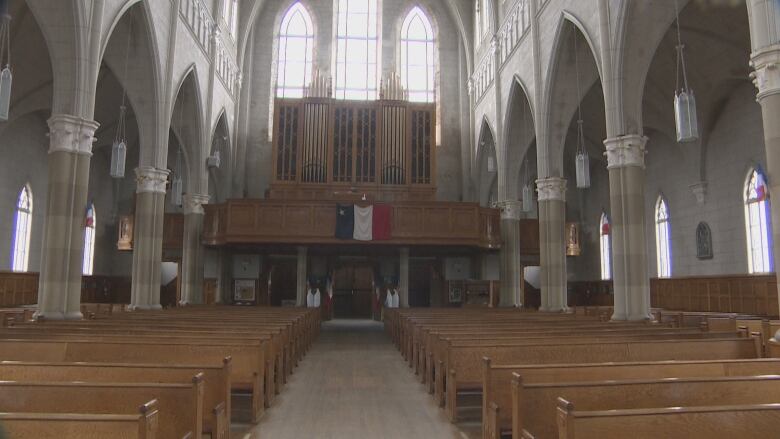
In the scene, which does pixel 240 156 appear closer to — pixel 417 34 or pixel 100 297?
pixel 100 297

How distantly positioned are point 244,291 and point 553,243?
14803 millimetres

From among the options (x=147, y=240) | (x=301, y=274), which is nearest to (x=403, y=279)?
(x=301, y=274)

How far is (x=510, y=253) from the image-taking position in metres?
23.0

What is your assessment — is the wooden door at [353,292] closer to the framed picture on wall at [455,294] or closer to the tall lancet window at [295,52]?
the framed picture on wall at [455,294]

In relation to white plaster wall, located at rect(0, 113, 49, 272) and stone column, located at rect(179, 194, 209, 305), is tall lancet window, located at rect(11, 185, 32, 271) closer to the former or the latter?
white plaster wall, located at rect(0, 113, 49, 272)

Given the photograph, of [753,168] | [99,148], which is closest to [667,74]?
[753,168]

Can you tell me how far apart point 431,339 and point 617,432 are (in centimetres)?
582

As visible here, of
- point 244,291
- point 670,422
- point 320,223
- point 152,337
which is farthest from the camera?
point 244,291

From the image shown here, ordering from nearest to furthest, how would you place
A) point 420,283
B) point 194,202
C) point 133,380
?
1. point 133,380
2. point 194,202
3. point 420,283

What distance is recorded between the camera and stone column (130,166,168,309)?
664 inches

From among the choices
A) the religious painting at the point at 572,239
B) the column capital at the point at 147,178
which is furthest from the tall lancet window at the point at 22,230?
the religious painting at the point at 572,239

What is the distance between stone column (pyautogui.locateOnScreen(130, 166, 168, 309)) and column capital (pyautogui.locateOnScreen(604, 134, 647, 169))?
12.9 meters

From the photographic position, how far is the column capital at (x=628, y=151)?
13398mm

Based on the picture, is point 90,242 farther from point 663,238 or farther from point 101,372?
point 663,238
